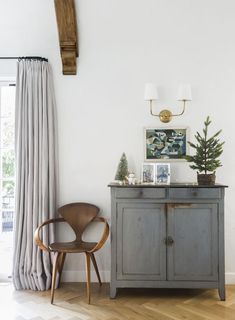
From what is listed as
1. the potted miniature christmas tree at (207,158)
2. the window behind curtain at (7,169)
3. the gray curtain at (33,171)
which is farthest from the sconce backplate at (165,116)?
the window behind curtain at (7,169)

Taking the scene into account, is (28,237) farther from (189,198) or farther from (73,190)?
(189,198)

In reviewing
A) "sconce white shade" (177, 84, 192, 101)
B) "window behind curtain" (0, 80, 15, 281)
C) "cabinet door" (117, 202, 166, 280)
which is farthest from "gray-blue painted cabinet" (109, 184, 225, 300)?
"window behind curtain" (0, 80, 15, 281)

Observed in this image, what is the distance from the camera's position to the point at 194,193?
278 centimetres

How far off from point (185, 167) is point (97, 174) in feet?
3.03

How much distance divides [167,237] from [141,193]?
0.45 meters

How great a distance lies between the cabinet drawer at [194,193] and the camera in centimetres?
277

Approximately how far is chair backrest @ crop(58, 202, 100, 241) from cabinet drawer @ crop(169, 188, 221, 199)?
2.75 feet

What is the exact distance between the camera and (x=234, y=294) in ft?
9.61

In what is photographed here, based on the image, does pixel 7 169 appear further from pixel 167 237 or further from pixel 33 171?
pixel 167 237

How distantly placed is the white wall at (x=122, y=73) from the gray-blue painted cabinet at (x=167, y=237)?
A: 1.66 ft

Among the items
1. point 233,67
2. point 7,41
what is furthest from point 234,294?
point 7,41

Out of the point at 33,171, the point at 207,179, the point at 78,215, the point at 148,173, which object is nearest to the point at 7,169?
the point at 33,171

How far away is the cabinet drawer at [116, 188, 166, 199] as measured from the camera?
2793 mm

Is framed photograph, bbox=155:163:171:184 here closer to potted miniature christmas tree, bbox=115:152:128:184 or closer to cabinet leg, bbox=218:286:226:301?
potted miniature christmas tree, bbox=115:152:128:184
